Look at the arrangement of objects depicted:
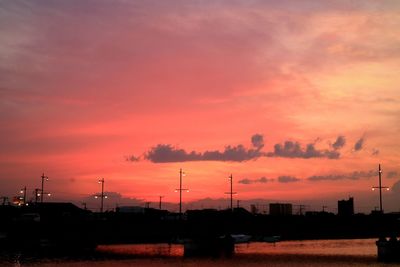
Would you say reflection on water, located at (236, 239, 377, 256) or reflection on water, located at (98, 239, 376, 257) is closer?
reflection on water, located at (98, 239, 376, 257)

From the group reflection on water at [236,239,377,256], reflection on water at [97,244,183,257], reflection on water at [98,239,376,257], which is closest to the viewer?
reflection on water at [97,244,183,257]

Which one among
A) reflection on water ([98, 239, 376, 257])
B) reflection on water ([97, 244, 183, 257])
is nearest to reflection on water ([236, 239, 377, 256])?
reflection on water ([98, 239, 376, 257])

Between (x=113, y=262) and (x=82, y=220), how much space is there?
110 ft

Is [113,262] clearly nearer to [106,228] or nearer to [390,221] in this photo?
[106,228]

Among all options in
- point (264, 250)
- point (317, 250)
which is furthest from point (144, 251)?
point (317, 250)

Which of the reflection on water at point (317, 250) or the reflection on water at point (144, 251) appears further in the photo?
the reflection on water at point (317, 250)

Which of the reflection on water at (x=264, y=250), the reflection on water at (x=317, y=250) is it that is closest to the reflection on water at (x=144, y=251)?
the reflection on water at (x=264, y=250)

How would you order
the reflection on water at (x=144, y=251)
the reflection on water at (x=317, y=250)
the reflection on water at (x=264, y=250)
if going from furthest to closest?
the reflection on water at (x=317, y=250) < the reflection on water at (x=264, y=250) < the reflection on water at (x=144, y=251)

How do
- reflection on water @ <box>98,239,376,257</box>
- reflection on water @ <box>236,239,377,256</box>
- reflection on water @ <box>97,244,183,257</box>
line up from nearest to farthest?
reflection on water @ <box>97,244,183,257</box>, reflection on water @ <box>98,239,376,257</box>, reflection on water @ <box>236,239,377,256</box>

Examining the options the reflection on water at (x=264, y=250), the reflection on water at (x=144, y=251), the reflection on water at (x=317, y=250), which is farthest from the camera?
the reflection on water at (x=317, y=250)

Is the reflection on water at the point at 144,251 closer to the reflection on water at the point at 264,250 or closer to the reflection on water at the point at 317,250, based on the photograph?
the reflection on water at the point at 264,250

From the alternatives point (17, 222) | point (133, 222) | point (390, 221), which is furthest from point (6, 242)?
point (390, 221)

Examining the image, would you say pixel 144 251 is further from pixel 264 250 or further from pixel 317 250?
pixel 317 250

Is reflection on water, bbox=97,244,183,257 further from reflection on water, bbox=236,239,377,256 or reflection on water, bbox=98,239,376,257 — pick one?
reflection on water, bbox=236,239,377,256
